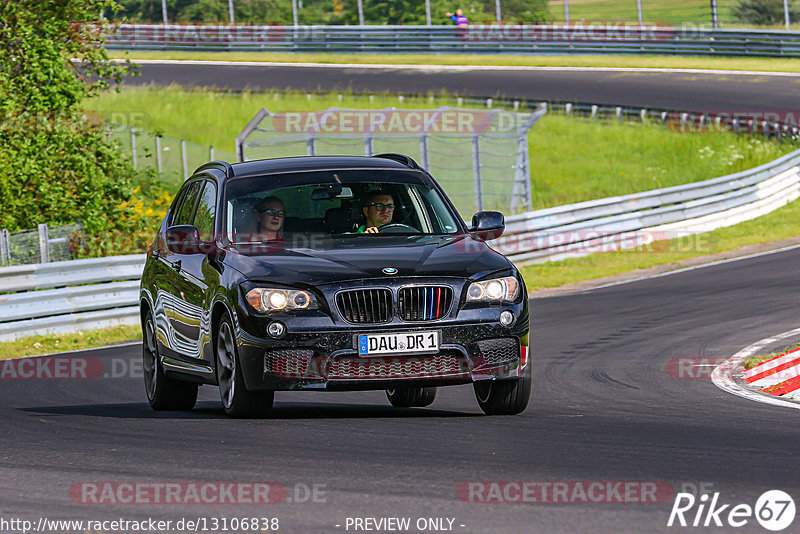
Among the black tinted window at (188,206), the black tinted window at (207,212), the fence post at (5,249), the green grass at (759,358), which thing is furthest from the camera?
the fence post at (5,249)

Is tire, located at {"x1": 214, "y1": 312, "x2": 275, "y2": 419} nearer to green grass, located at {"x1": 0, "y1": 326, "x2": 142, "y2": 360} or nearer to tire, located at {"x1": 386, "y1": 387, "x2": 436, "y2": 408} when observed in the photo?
tire, located at {"x1": 386, "y1": 387, "x2": 436, "y2": 408}

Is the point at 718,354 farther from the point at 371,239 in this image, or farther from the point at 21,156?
the point at 21,156

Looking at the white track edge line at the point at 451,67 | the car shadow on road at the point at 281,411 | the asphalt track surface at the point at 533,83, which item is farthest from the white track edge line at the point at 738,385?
the white track edge line at the point at 451,67

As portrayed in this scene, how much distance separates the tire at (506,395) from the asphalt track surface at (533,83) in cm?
3157

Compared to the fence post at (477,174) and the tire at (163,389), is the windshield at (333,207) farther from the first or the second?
the fence post at (477,174)

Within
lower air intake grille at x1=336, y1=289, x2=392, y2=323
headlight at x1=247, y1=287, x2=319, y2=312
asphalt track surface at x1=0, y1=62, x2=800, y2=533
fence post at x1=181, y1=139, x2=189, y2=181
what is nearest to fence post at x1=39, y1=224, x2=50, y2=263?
asphalt track surface at x1=0, y1=62, x2=800, y2=533

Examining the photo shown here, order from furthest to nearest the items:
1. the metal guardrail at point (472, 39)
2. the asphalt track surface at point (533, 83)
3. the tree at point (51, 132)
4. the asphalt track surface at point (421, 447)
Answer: the metal guardrail at point (472, 39)
the asphalt track surface at point (533, 83)
the tree at point (51, 132)
the asphalt track surface at point (421, 447)

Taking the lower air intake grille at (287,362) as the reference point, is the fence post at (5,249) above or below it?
below

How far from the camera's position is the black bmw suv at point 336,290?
847 cm

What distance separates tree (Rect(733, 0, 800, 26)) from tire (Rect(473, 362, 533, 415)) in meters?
47.2

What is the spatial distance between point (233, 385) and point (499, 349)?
174cm

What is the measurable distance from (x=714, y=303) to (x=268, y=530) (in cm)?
1258

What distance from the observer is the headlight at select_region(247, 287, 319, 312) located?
27.8ft

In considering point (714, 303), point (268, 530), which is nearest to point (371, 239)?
point (268, 530)
